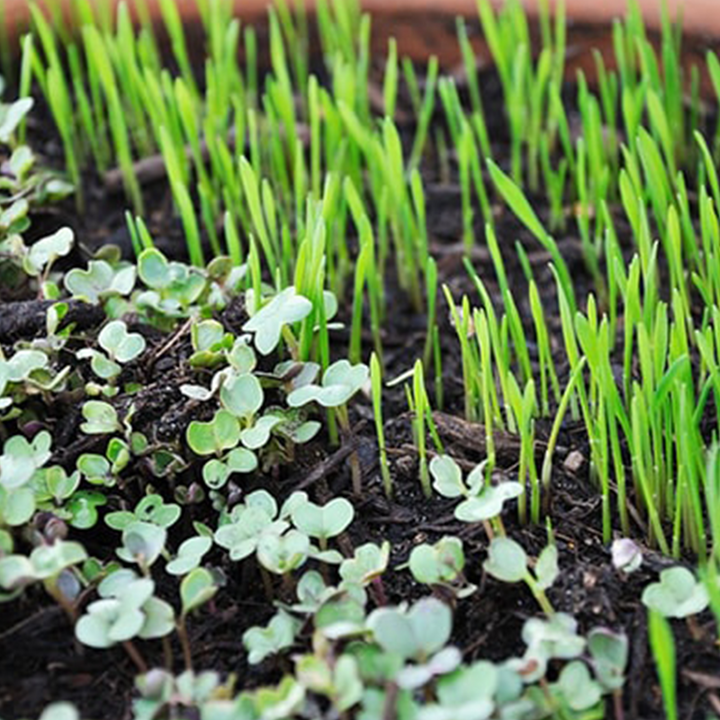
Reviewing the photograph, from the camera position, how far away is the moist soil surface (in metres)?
0.99

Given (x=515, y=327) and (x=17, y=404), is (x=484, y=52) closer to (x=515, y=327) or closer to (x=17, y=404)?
(x=515, y=327)

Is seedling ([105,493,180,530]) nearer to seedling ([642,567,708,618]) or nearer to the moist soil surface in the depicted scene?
the moist soil surface

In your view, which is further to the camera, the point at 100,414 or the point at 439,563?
the point at 100,414

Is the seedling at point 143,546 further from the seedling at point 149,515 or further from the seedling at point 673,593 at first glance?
the seedling at point 673,593

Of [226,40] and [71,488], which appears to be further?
[226,40]

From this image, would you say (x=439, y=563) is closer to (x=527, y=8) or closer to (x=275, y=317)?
(x=275, y=317)

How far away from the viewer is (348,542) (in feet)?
3.64

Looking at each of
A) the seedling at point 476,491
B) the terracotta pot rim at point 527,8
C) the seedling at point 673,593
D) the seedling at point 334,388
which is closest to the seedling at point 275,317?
the seedling at point 334,388

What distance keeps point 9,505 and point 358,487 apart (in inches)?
12.3

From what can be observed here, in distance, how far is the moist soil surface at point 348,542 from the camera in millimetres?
989

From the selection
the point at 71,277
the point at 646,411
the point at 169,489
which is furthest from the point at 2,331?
the point at 646,411

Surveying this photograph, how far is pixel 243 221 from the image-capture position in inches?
59.6

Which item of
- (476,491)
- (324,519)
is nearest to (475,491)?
(476,491)

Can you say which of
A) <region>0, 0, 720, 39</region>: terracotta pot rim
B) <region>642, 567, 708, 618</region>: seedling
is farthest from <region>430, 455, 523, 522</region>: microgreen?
<region>0, 0, 720, 39</region>: terracotta pot rim
